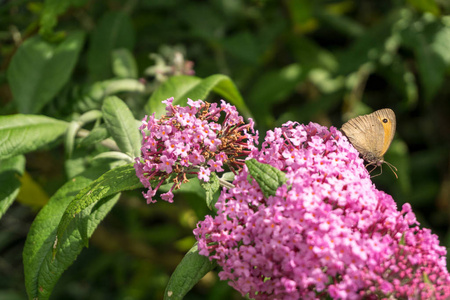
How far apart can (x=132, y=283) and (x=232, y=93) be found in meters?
2.27

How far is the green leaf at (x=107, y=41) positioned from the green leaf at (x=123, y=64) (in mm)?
158

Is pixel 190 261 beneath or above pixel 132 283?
above

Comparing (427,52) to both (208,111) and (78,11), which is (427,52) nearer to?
(208,111)

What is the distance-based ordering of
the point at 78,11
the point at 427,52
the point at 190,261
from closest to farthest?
1. the point at 190,261
2. the point at 427,52
3. the point at 78,11

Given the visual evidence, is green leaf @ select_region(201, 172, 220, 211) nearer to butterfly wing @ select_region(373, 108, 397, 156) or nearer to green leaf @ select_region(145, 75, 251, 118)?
green leaf @ select_region(145, 75, 251, 118)

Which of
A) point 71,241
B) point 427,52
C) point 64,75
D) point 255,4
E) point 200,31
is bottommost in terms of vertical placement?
point 71,241

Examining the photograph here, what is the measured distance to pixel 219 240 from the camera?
1.50 metres

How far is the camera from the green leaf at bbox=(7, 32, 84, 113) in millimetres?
2502

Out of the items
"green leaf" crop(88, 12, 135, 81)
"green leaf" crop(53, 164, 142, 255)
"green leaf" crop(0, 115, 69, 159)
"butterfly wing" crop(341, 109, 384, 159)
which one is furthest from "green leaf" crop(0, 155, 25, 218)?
"butterfly wing" crop(341, 109, 384, 159)

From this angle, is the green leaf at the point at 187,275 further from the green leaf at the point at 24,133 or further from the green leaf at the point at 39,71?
the green leaf at the point at 39,71

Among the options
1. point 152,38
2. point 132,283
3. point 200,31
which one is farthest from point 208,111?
point 132,283

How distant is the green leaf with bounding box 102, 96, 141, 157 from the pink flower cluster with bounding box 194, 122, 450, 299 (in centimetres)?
56

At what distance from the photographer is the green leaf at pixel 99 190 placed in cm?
155

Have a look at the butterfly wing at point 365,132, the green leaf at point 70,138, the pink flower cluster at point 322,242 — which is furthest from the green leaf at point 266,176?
the green leaf at point 70,138
